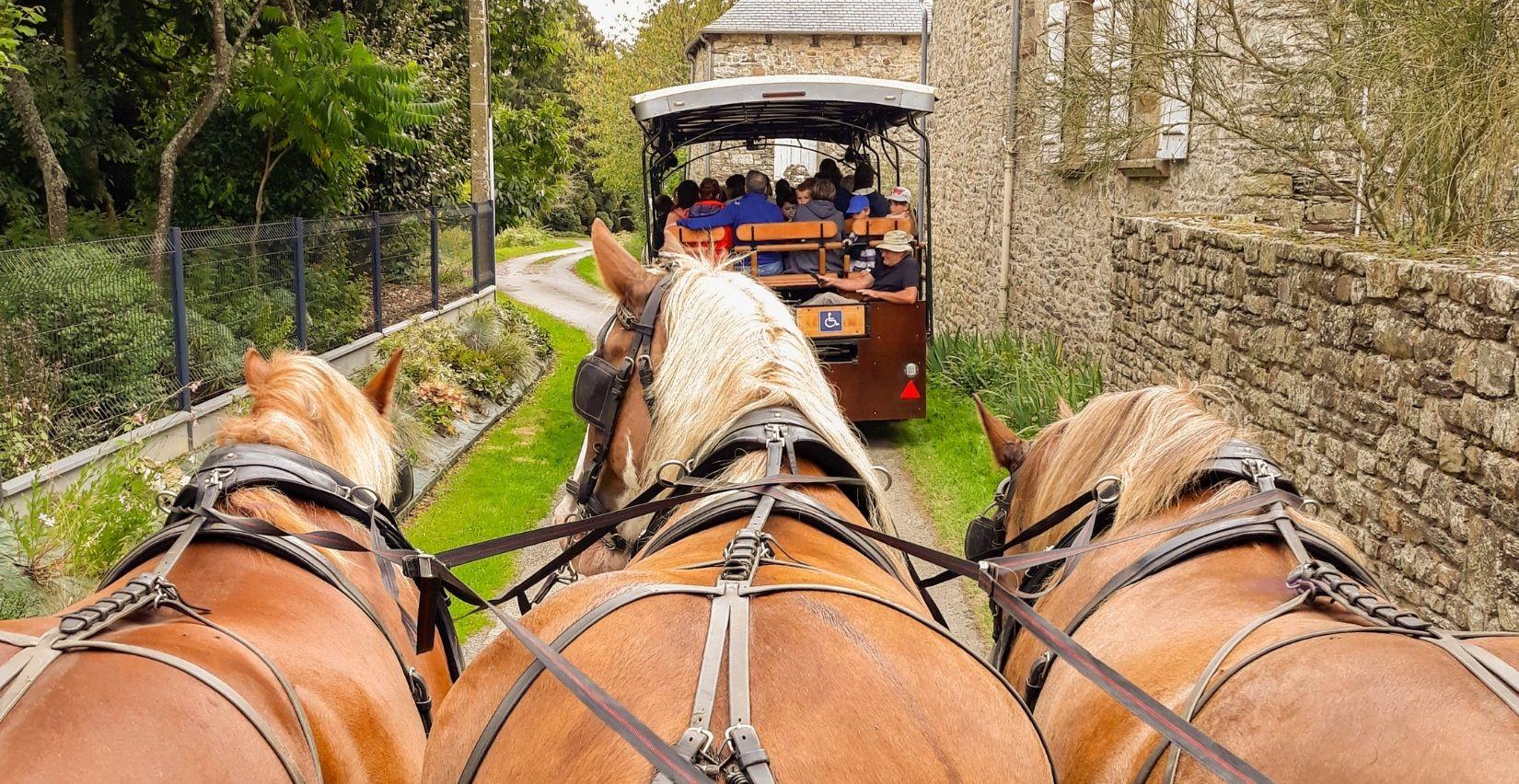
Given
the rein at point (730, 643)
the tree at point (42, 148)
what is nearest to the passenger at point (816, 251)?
the tree at point (42, 148)

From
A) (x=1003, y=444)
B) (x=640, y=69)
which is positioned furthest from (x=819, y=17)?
(x=1003, y=444)

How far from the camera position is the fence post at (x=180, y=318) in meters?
7.46

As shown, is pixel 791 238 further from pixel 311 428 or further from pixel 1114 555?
pixel 1114 555

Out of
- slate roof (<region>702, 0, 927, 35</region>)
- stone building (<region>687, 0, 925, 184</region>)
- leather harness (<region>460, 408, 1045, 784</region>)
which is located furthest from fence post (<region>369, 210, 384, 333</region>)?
slate roof (<region>702, 0, 927, 35</region>)

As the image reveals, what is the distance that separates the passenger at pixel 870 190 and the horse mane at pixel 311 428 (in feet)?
25.3

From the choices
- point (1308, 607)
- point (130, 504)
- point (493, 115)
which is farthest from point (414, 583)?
point (493, 115)

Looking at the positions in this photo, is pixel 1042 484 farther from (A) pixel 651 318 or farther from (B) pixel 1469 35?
(B) pixel 1469 35

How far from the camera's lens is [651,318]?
354cm

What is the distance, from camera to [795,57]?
28.7 meters

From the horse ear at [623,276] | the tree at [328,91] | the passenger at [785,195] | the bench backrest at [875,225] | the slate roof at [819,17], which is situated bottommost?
the horse ear at [623,276]

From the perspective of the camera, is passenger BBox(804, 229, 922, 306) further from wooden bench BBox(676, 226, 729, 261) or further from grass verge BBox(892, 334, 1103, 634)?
grass verge BBox(892, 334, 1103, 634)

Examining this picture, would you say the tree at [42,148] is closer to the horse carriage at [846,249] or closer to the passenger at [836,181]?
the horse carriage at [846,249]

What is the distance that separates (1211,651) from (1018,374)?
8874 mm

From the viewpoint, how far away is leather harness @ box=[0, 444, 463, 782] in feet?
6.42
